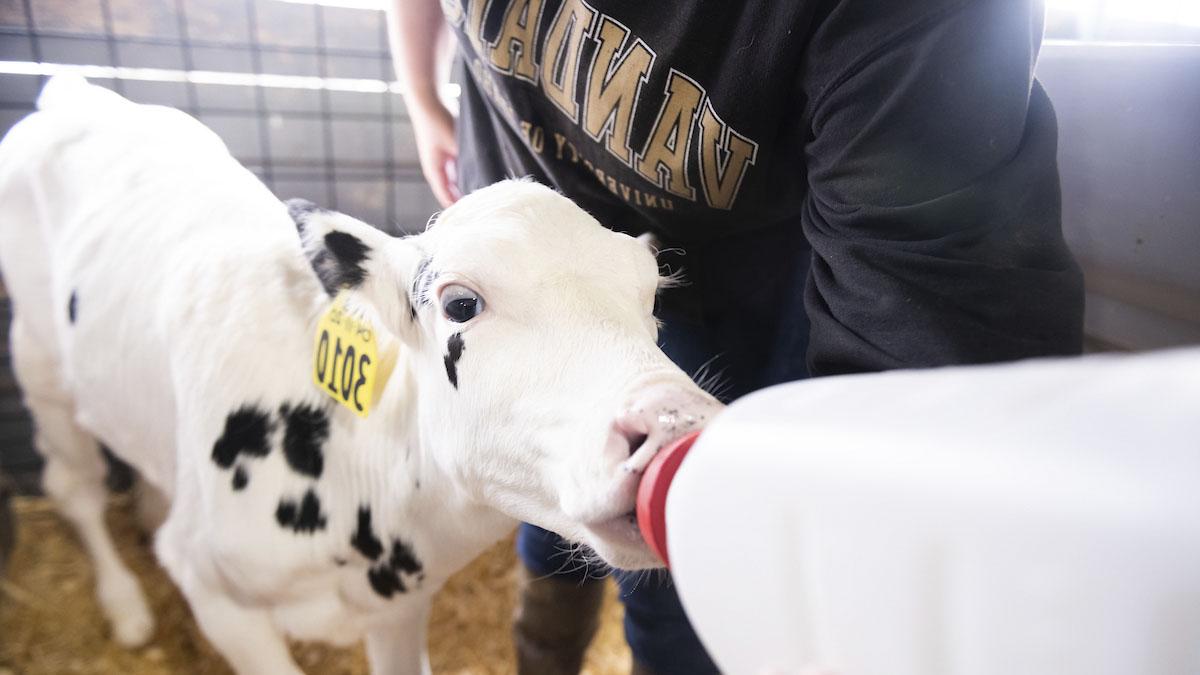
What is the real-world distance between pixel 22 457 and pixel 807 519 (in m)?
2.96

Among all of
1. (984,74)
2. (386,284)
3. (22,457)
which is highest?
(984,74)

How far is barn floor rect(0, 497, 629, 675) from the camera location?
6.26ft

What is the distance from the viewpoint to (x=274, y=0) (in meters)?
2.65

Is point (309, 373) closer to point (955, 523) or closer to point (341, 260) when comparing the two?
point (341, 260)

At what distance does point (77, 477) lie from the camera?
6.77 ft

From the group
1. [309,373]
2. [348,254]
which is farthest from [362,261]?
[309,373]

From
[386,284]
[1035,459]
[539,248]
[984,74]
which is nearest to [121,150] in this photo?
[386,284]

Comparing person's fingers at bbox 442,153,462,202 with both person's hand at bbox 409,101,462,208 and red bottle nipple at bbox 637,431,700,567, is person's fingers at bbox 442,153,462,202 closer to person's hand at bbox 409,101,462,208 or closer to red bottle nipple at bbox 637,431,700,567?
person's hand at bbox 409,101,462,208

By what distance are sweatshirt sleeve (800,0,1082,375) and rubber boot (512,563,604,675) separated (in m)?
0.96

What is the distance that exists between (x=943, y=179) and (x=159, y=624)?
2219mm

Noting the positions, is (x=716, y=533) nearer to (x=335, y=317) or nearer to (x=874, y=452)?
(x=874, y=452)

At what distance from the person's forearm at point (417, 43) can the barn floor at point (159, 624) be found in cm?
140

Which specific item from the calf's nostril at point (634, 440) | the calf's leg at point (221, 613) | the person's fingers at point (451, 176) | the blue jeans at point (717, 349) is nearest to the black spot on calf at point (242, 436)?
the calf's leg at point (221, 613)

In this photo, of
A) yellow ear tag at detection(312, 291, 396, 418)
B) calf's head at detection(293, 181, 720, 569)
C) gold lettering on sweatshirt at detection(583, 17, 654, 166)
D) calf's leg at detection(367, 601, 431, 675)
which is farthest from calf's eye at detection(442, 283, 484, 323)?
calf's leg at detection(367, 601, 431, 675)
